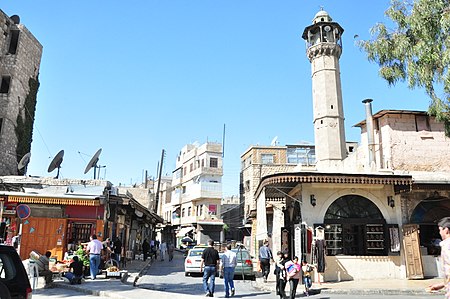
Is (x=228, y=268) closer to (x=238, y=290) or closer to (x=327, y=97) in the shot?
(x=238, y=290)

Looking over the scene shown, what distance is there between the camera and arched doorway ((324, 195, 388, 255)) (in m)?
14.8

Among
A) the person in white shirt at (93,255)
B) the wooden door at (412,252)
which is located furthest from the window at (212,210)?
the wooden door at (412,252)

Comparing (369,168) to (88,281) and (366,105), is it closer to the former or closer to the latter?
(366,105)

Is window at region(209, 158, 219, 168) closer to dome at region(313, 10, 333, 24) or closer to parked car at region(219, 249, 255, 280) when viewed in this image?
dome at region(313, 10, 333, 24)

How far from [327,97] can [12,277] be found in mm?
25987

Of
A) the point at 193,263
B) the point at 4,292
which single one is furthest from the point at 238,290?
the point at 4,292

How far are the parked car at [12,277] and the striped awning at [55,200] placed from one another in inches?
459

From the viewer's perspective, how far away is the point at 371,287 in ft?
40.3

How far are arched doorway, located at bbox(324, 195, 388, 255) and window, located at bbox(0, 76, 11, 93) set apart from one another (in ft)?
70.9

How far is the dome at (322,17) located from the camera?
3154 cm

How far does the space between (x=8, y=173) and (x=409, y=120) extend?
23583 mm

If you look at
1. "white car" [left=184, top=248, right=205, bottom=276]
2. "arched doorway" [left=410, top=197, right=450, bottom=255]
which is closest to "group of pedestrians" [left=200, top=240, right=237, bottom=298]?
"white car" [left=184, top=248, right=205, bottom=276]

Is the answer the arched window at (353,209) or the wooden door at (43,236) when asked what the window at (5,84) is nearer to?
the wooden door at (43,236)

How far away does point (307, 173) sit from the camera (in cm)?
1367
